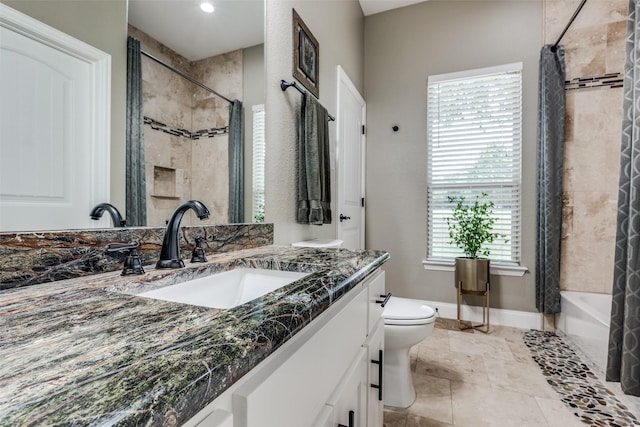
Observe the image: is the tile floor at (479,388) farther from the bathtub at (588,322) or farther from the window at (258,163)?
the window at (258,163)

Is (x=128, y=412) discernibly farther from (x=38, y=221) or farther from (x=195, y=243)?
(x=195, y=243)

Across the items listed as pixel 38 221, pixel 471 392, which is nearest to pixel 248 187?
pixel 38 221

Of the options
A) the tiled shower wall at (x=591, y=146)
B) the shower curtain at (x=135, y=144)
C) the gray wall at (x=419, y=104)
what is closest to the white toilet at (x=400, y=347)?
the shower curtain at (x=135, y=144)

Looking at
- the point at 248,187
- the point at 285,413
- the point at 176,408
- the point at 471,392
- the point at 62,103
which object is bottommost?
the point at 471,392

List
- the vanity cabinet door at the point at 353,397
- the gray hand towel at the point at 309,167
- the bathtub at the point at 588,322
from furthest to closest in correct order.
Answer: the bathtub at the point at 588,322 → the gray hand towel at the point at 309,167 → the vanity cabinet door at the point at 353,397

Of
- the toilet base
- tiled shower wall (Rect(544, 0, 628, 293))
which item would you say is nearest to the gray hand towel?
the toilet base

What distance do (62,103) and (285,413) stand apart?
0.78m

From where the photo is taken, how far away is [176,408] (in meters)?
0.28

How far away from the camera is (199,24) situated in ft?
3.64

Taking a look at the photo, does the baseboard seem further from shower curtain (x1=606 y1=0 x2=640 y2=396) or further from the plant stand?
shower curtain (x1=606 y1=0 x2=640 y2=396)

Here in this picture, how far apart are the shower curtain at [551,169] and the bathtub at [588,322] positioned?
11 centimetres

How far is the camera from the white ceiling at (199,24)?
37.0 inches

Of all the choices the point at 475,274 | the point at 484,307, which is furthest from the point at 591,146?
the point at 484,307

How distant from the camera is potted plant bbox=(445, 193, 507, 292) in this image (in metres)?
2.51
